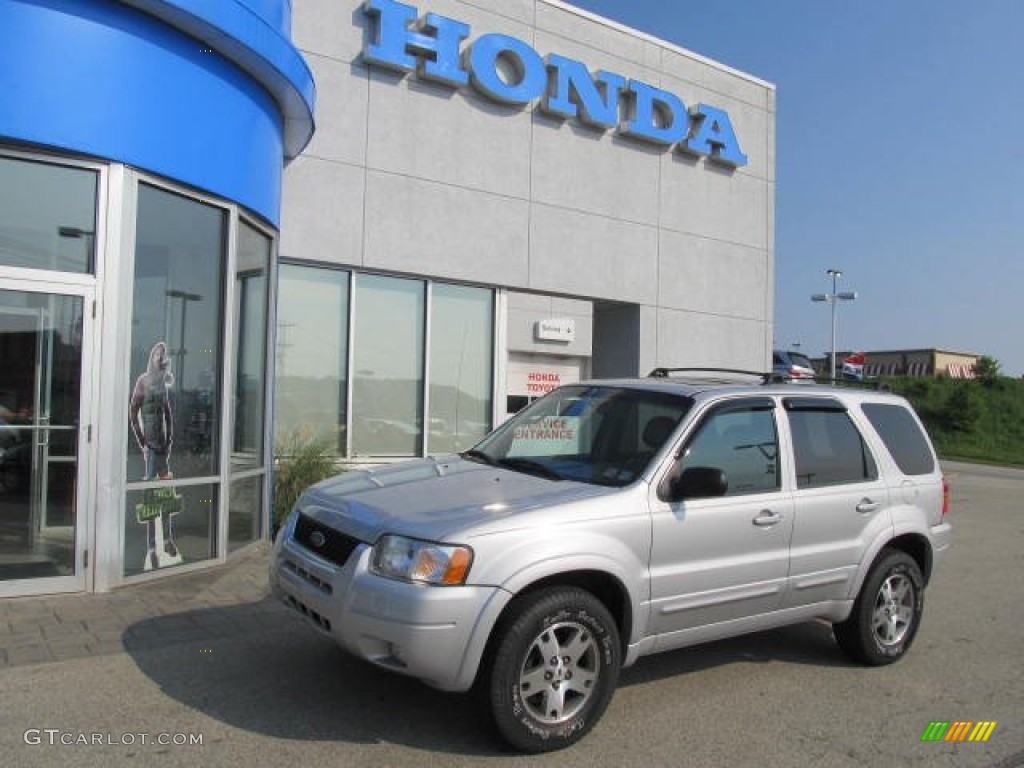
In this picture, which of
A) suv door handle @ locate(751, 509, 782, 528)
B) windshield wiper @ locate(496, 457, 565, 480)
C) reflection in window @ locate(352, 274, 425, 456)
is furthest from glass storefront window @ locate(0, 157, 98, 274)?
suv door handle @ locate(751, 509, 782, 528)

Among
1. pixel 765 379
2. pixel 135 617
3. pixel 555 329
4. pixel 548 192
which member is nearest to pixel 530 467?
pixel 765 379

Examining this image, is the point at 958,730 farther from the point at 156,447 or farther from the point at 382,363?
the point at 382,363

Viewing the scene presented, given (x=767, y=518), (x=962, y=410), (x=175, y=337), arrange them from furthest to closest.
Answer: (x=962, y=410)
(x=175, y=337)
(x=767, y=518)

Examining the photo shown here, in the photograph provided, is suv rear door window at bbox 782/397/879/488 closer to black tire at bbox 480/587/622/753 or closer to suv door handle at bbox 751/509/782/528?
suv door handle at bbox 751/509/782/528

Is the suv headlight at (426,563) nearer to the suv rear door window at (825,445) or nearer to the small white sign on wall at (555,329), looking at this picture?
the suv rear door window at (825,445)

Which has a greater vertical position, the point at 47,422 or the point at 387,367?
the point at 387,367

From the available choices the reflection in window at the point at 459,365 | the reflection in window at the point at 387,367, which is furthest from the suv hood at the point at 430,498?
the reflection in window at the point at 459,365

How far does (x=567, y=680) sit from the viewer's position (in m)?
4.14

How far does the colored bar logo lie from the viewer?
178 inches

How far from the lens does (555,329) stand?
13.8 m

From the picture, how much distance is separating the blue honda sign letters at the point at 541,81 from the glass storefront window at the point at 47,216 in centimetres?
549

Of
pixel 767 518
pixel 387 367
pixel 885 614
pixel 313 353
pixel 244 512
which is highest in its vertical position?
pixel 313 353

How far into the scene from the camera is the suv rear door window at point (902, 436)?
5.98 metres

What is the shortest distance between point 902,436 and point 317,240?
738cm
